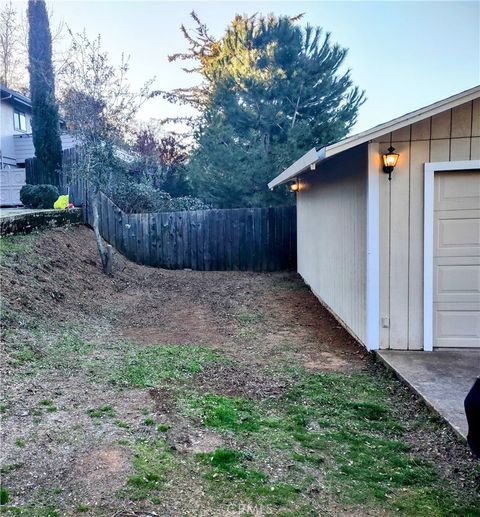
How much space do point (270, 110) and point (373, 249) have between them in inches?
362

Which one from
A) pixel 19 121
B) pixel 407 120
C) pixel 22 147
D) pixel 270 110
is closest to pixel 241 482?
pixel 407 120

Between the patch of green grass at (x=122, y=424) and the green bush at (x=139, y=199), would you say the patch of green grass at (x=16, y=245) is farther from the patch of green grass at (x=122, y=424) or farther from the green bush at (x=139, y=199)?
the green bush at (x=139, y=199)

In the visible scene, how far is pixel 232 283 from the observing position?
31.4 ft

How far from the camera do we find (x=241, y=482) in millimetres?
2340

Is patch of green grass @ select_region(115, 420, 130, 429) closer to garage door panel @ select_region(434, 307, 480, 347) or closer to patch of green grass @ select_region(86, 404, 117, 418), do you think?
patch of green grass @ select_region(86, 404, 117, 418)

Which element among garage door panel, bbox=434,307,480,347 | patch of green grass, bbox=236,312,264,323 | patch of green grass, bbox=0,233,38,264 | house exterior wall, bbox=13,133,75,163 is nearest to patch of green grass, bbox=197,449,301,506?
garage door panel, bbox=434,307,480,347

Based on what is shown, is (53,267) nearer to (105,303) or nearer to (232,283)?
(105,303)

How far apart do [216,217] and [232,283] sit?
→ 7.85 feet

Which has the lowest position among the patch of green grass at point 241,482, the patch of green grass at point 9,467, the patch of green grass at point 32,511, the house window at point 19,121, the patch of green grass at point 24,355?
the patch of green grass at point 241,482

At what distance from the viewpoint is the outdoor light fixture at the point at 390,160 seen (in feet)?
14.5

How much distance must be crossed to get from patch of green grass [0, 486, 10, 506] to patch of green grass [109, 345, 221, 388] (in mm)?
1555

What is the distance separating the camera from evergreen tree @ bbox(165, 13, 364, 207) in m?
12.6

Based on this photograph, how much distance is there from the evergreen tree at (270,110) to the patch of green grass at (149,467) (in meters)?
10.7

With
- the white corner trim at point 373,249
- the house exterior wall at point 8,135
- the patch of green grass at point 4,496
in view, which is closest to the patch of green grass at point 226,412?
the patch of green grass at point 4,496
